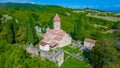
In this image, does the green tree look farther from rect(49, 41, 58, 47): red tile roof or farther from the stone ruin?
rect(49, 41, 58, 47): red tile roof

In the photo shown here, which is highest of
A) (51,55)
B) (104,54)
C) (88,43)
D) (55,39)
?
(55,39)

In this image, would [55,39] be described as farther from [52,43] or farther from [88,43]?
[88,43]

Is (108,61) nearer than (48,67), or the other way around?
(48,67)

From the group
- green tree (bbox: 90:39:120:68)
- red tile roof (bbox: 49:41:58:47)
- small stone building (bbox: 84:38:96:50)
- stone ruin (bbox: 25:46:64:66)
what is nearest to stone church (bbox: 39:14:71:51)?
red tile roof (bbox: 49:41:58:47)

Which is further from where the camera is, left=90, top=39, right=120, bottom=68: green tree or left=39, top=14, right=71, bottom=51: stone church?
left=39, top=14, right=71, bottom=51: stone church

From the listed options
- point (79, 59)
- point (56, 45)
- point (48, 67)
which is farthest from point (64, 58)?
point (48, 67)

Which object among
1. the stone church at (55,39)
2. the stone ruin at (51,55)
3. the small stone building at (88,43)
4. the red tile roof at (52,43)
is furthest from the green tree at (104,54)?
the stone church at (55,39)

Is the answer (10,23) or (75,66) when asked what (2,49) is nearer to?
(75,66)

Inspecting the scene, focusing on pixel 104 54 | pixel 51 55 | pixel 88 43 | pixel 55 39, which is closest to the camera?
pixel 51 55

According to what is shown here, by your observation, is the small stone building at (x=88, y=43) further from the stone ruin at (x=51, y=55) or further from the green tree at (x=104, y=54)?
the stone ruin at (x=51, y=55)

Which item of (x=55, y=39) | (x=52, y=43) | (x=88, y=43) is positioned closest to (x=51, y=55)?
(x=52, y=43)

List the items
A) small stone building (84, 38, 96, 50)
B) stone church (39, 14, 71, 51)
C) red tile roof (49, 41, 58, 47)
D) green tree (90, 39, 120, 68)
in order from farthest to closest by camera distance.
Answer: small stone building (84, 38, 96, 50)
red tile roof (49, 41, 58, 47)
stone church (39, 14, 71, 51)
green tree (90, 39, 120, 68)
